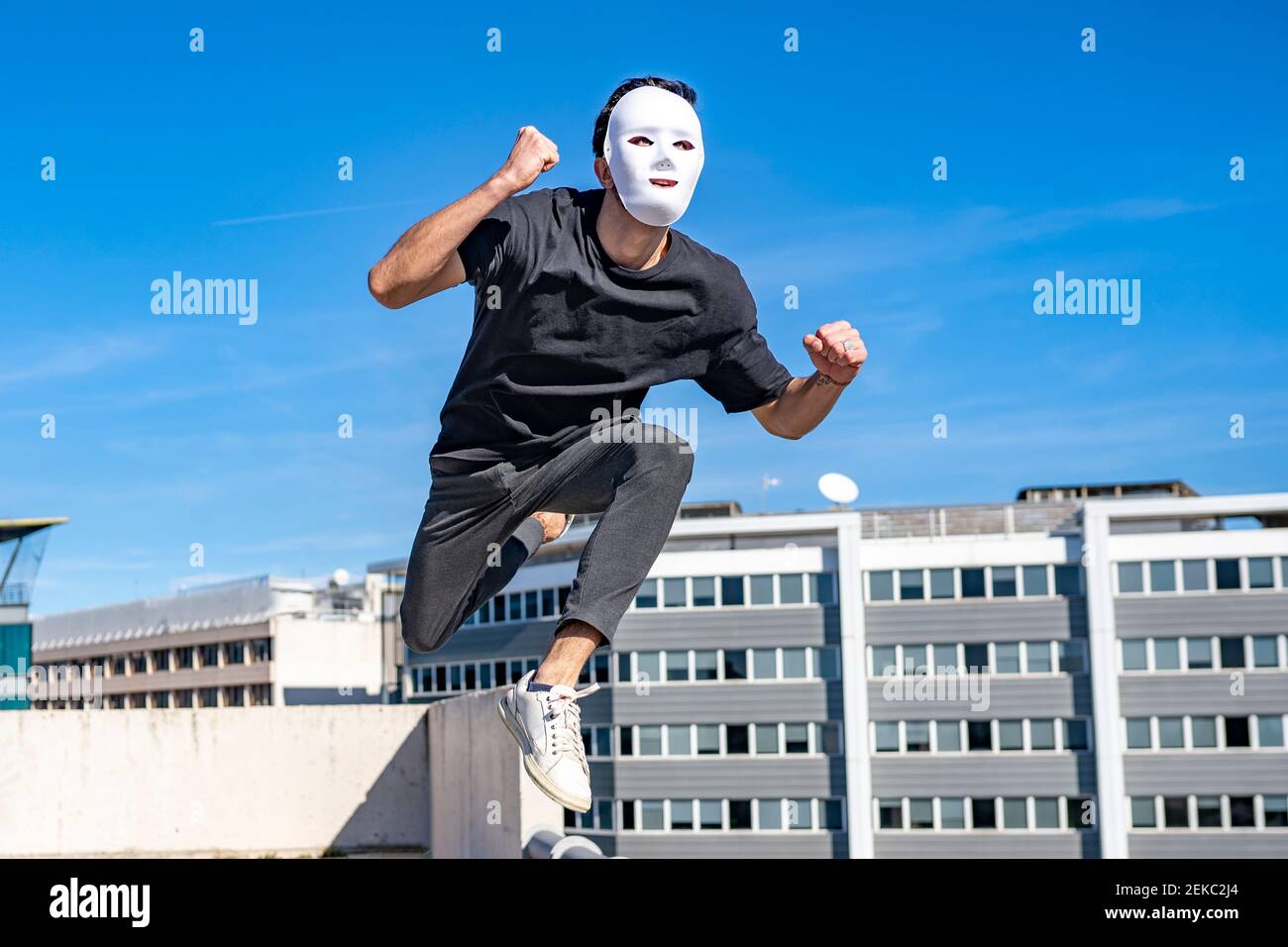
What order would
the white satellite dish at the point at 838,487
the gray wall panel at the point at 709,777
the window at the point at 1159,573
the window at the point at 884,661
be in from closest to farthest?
the white satellite dish at the point at 838,487, the window at the point at 1159,573, the gray wall panel at the point at 709,777, the window at the point at 884,661

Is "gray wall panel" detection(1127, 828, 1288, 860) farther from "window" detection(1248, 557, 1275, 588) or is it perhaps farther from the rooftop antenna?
the rooftop antenna

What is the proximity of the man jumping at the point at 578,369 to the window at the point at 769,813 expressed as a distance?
268ft

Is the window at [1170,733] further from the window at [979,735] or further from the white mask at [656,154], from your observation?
the white mask at [656,154]

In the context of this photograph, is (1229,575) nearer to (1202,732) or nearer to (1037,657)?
(1202,732)

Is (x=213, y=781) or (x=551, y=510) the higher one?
(x=551, y=510)

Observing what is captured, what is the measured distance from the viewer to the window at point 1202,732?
8188 centimetres

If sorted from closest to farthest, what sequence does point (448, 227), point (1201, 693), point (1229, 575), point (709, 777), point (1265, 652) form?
point (448, 227), point (1265, 652), point (1229, 575), point (1201, 693), point (709, 777)

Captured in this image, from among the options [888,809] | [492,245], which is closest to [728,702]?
[888,809]

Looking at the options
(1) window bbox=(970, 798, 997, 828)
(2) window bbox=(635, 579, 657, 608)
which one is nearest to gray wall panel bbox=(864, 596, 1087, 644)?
(1) window bbox=(970, 798, 997, 828)

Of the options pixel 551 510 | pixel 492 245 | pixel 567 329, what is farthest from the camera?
pixel 551 510

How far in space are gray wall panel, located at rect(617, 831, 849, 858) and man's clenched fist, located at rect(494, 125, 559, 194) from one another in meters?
82.2

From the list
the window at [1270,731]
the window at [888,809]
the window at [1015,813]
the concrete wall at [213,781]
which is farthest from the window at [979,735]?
the concrete wall at [213,781]

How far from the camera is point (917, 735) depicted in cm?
8462

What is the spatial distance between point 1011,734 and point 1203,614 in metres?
12.4
